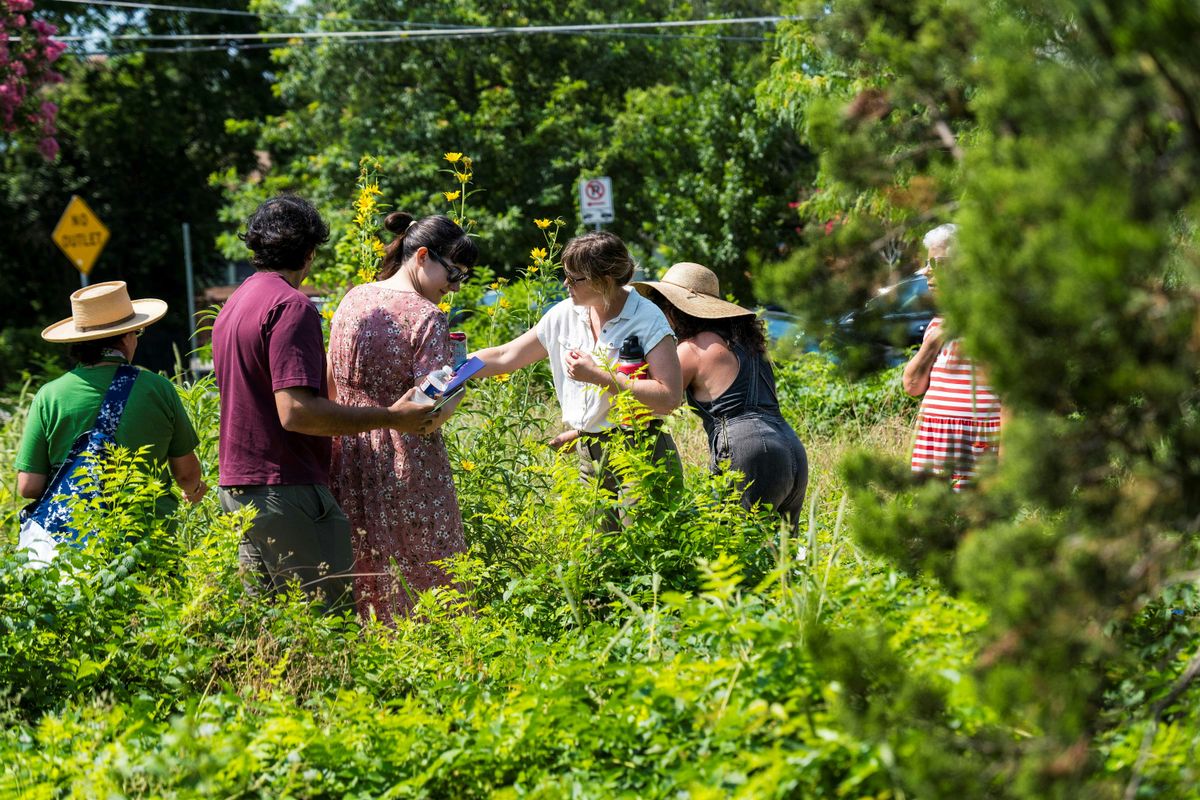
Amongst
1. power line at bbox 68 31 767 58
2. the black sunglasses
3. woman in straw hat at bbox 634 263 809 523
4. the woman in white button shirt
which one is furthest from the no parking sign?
the black sunglasses

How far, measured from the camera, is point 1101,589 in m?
1.88

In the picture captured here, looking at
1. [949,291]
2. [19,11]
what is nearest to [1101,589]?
[949,291]

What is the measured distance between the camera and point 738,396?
4.63m

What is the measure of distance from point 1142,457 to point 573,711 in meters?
1.31

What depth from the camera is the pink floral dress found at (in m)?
3.97

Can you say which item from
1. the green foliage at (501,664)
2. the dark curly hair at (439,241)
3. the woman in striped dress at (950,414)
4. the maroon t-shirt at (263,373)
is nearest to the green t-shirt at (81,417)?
the green foliage at (501,664)

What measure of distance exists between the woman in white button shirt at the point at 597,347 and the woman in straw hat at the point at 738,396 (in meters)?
0.22

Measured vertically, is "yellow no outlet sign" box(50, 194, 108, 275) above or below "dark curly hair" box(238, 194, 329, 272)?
below

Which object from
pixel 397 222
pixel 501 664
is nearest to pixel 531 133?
pixel 397 222

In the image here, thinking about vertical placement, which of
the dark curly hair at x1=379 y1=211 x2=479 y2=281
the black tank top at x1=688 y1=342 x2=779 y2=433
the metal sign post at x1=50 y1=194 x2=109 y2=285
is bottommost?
the metal sign post at x1=50 y1=194 x2=109 y2=285

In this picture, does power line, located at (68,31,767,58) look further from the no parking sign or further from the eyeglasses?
the eyeglasses

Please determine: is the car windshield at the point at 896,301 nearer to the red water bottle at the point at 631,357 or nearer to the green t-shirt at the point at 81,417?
the red water bottle at the point at 631,357

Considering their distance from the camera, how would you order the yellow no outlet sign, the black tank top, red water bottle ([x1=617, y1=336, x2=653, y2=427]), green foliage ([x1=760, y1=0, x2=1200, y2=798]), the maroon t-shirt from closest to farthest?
green foliage ([x1=760, y1=0, x2=1200, y2=798]), the maroon t-shirt, red water bottle ([x1=617, y1=336, x2=653, y2=427]), the black tank top, the yellow no outlet sign

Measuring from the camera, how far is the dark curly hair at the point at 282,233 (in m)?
3.75
